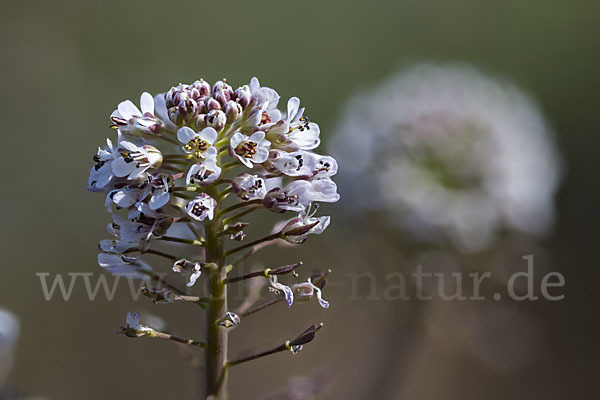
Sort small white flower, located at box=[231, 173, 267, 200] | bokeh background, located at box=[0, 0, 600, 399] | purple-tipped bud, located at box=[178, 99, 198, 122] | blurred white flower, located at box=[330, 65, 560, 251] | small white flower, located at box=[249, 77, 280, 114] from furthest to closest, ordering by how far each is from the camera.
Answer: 1. bokeh background, located at box=[0, 0, 600, 399]
2. blurred white flower, located at box=[330, 65, 560, 251]
3. small white flower, located at box=[249, 77, 280, 114]
4. purple-tipped bud, located at box=[178, 99, 198, 122]
5. small white flower, located at box=[231, 173, 267, 200]

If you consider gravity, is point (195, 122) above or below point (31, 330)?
above

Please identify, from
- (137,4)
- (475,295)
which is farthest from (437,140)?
(137,4)

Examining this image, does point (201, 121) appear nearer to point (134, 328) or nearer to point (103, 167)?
point (103, 167)

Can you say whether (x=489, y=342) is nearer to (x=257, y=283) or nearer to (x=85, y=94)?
(x=257, y=283)

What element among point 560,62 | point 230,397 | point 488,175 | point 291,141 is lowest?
point 230,397

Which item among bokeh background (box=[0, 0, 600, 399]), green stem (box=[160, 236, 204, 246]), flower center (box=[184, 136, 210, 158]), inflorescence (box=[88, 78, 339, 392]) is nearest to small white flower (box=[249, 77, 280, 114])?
inflorescence (box=[88, 78, 339, 392])

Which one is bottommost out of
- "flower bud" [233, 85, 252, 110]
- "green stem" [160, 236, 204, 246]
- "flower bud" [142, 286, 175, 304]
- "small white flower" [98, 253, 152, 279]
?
"flower bud" [142, 286, 175, 304]

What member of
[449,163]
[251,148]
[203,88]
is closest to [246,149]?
[251,148]

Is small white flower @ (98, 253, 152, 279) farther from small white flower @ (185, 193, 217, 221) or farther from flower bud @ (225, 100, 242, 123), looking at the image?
flower bud @ (225, 100, 242, 123)
